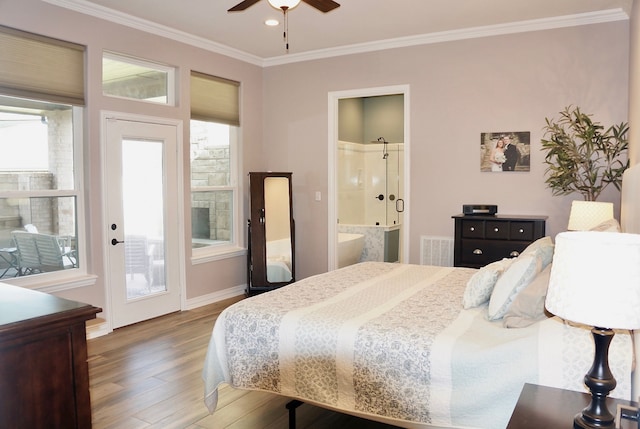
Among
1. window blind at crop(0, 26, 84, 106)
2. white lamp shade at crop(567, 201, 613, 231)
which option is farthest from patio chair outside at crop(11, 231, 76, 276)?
white lamp shade at crop(567, 201, 613, 231)

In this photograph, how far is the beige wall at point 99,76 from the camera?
3973 mm

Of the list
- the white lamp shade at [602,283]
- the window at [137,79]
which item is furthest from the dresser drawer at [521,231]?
the window at [137,79]

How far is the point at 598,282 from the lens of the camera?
1.28 metres

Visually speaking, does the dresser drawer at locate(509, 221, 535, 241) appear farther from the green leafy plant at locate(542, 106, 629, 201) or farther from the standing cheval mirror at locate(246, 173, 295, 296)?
the standing cheval mirror at locate(246, 173, 295, 296)

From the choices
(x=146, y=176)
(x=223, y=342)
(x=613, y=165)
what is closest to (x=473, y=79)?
(x=613, y=165)

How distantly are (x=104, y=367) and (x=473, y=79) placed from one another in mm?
4268

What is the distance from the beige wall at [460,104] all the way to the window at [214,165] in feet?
2.35

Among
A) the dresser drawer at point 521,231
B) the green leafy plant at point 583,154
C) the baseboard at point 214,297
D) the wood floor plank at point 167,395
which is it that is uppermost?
the green leafy plant at point 583,154

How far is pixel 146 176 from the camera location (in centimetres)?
488

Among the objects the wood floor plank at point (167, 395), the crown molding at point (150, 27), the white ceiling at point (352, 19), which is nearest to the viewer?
the wood floor plank at point (167, 395)

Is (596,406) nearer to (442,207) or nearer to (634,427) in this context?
(634,427)

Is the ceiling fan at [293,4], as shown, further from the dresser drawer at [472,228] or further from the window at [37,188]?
the dresser drawer at [472,228]

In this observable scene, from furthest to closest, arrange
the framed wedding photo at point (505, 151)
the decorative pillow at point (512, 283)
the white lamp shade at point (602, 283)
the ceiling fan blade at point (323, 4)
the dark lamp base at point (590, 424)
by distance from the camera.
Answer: the framed wedding photo at point (505, 151)
the ceiling fan blade at point (323, 4)
the decorative pillow at point (512, 283)
the dark lamp base at point (590, 424)
the white lamp shade at point (602, 283)

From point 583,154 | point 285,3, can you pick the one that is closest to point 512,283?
point 285,3
